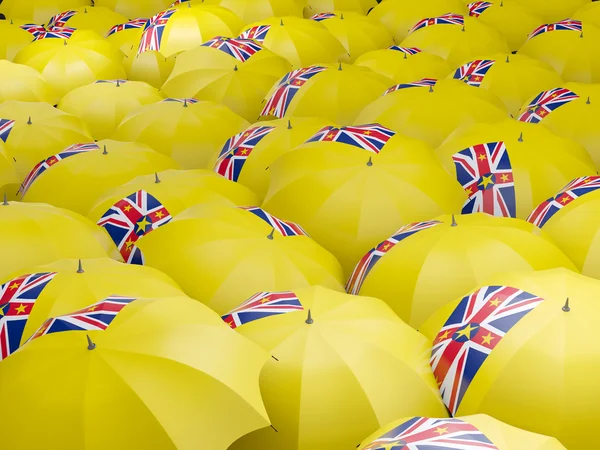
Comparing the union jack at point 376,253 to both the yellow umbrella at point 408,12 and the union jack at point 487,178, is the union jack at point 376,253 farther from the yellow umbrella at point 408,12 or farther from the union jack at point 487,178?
the yellow umbrella at point 408,12

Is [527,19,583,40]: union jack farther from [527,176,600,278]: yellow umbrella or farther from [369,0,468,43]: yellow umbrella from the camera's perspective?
[527,176,600,278]: yellow umbrella

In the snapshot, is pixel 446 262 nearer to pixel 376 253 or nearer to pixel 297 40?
pixel 376 253

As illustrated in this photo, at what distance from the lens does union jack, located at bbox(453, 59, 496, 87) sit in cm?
845

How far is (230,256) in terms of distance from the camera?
552 centimetres

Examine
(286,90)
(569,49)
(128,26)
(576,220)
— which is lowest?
(576,220)

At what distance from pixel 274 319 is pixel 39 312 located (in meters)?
1.09

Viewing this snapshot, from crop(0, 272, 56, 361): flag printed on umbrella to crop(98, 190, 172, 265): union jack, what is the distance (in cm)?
108

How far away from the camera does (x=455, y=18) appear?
9.92 m

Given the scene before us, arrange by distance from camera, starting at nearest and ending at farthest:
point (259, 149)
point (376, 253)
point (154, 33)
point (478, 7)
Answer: point (376, 253)
point (259, 149)
point (154, 33)
point (478, 7)

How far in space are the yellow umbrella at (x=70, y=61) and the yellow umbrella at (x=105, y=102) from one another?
577 mm

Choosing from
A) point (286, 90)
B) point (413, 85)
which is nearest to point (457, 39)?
point (413, 85)

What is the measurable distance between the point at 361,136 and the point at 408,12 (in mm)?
4358

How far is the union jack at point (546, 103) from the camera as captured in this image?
7.56 meters

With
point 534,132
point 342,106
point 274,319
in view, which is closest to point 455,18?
point 342,106
